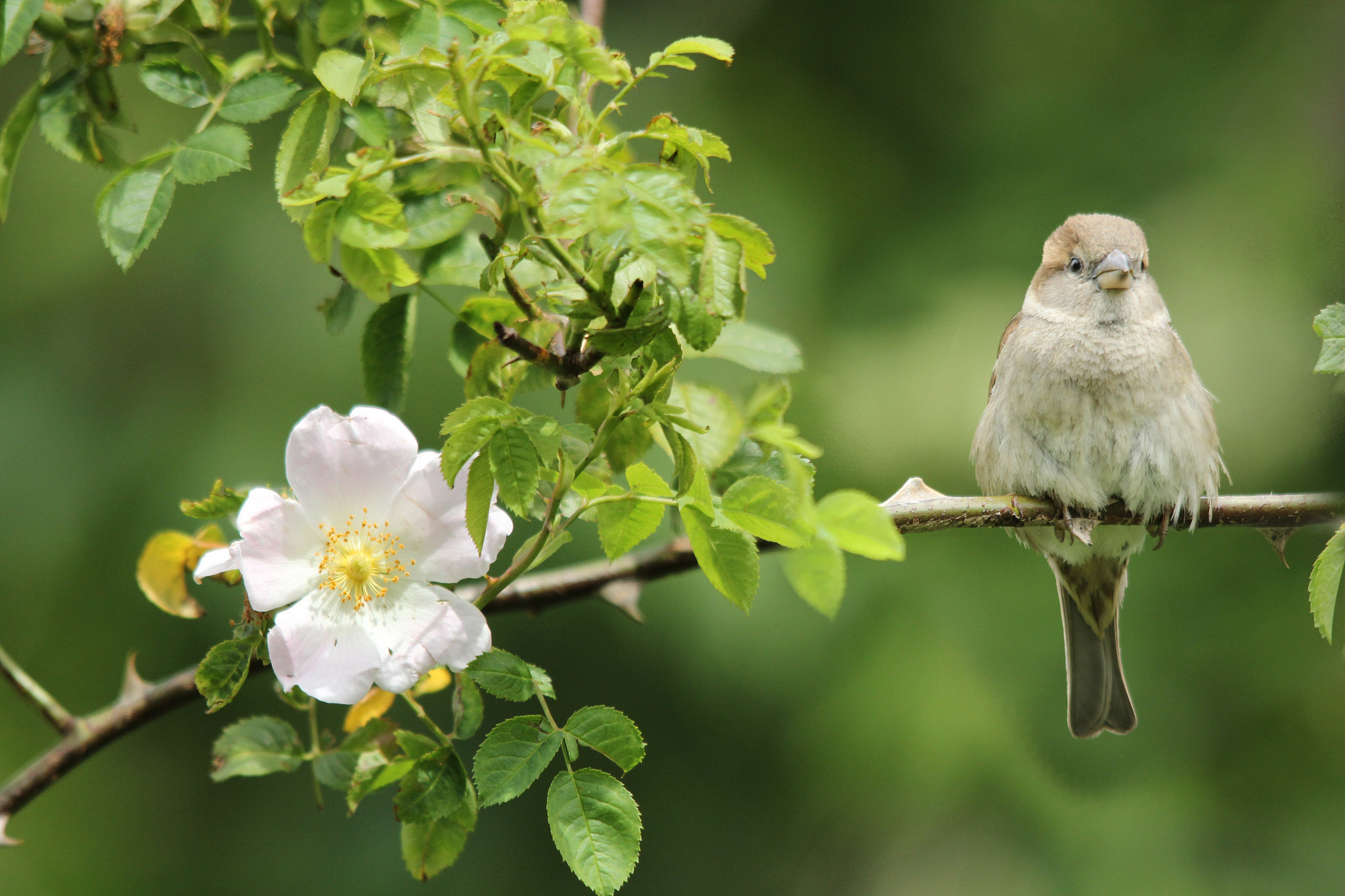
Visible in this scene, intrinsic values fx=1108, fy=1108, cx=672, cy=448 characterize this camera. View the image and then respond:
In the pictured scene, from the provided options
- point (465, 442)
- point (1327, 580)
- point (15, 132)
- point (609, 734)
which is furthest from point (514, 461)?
point (1327, 580)

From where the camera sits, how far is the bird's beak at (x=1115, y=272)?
5.90 ft

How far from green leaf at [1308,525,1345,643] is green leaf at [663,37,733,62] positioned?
0.76 meters

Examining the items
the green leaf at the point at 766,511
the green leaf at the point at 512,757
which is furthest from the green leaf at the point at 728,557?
the green leaf at the point at 512,757

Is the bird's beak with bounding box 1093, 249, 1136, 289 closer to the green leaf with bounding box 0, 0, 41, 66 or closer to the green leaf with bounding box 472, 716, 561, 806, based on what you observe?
the green leaf with bounding box 472, 716, 561, 806

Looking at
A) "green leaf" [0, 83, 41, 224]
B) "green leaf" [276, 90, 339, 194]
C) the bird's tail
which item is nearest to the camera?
"green leaf" [276, 90, 339, 194]

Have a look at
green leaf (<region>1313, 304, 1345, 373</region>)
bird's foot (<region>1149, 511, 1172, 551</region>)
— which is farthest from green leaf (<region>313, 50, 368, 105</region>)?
bird's foot (<region>1149, 511, 1172, 551</region>)

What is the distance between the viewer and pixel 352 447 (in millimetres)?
909

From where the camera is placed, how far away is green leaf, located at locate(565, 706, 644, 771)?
2.97 ft

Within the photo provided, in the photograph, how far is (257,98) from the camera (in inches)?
38.4

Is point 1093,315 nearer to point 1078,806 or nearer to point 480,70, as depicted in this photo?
point 480,70

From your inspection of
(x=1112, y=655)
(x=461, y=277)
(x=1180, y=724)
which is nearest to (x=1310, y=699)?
(x=1180, y=724)

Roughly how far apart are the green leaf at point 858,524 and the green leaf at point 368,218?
361mm

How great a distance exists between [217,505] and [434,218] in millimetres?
297

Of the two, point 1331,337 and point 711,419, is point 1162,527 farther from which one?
point 711,419
